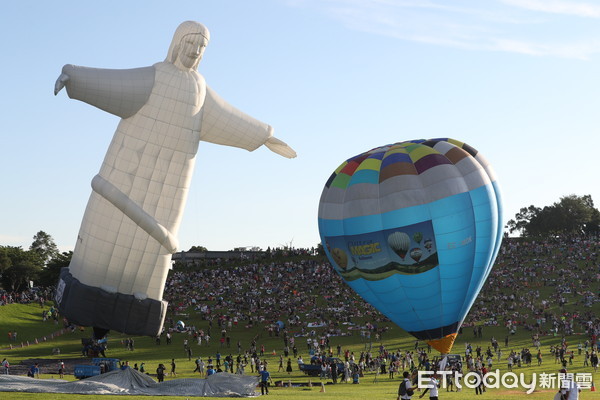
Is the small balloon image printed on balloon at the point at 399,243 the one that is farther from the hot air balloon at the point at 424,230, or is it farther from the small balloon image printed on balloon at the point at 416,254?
the small balloon image printed on balloon at the point at 416,254

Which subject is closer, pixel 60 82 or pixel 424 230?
pixel 60 82

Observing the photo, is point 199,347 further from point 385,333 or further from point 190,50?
point 190,50

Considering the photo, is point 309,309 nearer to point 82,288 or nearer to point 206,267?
point 206,267

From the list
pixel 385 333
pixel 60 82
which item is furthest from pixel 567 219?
pixel 60 82

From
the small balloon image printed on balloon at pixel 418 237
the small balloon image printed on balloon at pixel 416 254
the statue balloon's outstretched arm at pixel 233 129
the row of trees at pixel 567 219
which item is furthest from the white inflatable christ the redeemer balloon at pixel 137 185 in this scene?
the row of trees at pixel 567 219

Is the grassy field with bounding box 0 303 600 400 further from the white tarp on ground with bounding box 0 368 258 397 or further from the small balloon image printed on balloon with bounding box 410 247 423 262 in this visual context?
the white tarp on ground with bounding box 0 368 258 397

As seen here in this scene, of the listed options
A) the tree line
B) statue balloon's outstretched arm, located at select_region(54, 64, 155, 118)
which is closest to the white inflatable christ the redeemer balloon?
statue balloon's outstretched arm, located at select_region(54, 64, 155, 118)

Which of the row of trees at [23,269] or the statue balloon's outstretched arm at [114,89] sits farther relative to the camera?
the row of trees at [23,269]
